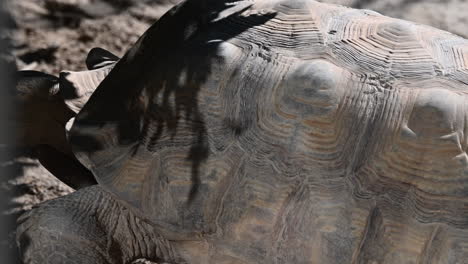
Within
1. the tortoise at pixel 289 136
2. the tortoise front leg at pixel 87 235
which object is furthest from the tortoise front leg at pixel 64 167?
the tortoise at pixel 289 136

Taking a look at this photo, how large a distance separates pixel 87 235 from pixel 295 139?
2.98ft

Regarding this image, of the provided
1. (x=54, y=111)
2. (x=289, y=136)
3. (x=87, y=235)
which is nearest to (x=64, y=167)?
(x=54, y=111)

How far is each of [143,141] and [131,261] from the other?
0.57m

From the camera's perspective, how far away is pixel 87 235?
102 inches

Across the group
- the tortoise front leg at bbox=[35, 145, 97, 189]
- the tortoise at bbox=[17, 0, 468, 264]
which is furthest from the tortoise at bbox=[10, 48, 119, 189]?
the tortoise at bbox=[17, 0, 468, 264]

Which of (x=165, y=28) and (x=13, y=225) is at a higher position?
(x=165, y=28)

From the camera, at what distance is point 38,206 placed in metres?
2.66

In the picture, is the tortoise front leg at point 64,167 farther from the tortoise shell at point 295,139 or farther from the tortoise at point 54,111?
the tortoise shell at point 295,139

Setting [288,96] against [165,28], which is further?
[165,28]

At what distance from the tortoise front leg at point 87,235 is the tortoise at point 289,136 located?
0.22 m

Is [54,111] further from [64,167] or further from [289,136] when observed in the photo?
[289,136]

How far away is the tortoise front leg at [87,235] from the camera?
8.41ft


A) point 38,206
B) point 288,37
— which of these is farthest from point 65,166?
point 288,37

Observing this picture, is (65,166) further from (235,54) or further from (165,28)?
(235,54)
